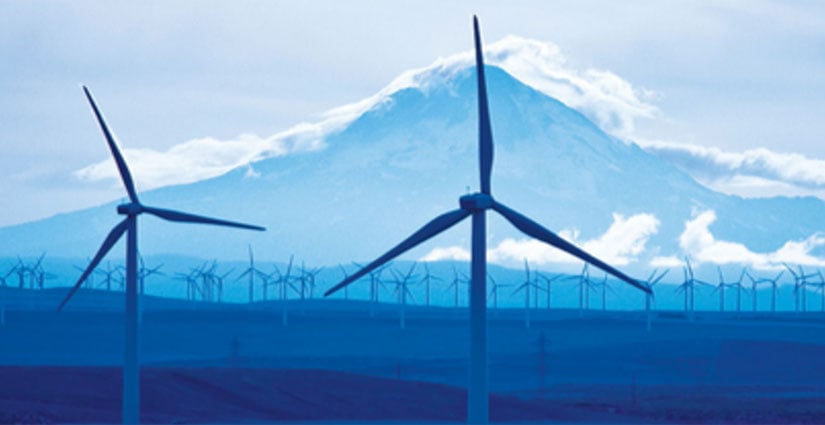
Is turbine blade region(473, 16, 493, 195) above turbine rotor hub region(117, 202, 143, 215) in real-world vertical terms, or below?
above

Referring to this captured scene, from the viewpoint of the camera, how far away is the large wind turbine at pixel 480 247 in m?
34.6

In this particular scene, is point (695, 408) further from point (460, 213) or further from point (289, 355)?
point (289, 355)

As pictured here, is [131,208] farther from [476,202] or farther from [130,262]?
[476,202]

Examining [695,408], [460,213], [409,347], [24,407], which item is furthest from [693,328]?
[460,213]

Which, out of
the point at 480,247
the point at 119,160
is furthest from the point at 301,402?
the point at 480,247

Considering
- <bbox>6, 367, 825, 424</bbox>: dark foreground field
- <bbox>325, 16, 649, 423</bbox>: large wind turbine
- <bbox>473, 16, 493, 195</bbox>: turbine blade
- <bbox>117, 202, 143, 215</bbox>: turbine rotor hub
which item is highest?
<bbox>473, 16, 493, 195</bbox>: turbine blade

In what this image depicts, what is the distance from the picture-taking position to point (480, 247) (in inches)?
1409

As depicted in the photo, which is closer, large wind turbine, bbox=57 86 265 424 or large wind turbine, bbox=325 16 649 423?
large wind turbine, bbox=325 16 649 423

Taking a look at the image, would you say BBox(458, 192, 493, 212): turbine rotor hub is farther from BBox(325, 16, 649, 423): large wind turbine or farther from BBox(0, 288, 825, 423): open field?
BBox(0, 288, 825, 423): open field

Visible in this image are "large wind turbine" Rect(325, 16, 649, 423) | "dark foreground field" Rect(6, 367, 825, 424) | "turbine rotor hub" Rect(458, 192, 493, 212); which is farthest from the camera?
"dark foreground field" Rect(6, 367, 825, 424)

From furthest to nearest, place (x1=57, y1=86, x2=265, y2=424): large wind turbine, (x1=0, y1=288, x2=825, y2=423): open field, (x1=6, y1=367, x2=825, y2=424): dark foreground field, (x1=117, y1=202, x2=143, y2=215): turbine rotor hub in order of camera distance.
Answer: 1. (x1=0, y1=288, x2=825, y2=423): open field
2. (x1=6, y1=367, x2=825, y2=424): dark foreground field
3. (x1=117, y1=202, x2=143, y2=215): turbine rotor hub
4. (x1=57, y1=86, x2=265, y2=424): large wind turbine

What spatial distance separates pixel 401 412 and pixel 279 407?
18.2 ft

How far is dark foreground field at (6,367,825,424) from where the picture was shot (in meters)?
63.8

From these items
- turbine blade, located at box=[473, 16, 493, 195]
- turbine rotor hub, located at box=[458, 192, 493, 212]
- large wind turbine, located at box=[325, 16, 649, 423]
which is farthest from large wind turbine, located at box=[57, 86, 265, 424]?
turbine rotor hub, located at box=[458, 192, 493, 212]
